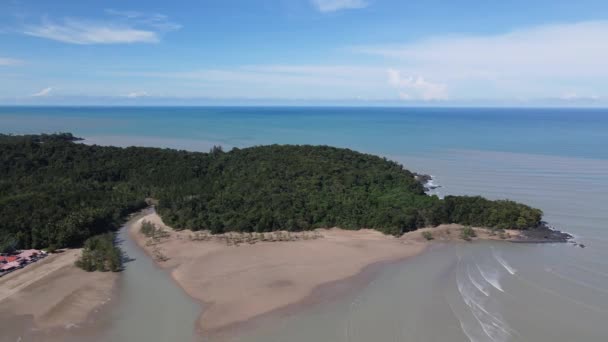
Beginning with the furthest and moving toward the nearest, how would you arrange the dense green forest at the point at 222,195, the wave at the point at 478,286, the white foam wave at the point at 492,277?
the dense green forest at the point at 222,195 < the white foam wave at the point at 492,277 < the wave at the point at 478,286

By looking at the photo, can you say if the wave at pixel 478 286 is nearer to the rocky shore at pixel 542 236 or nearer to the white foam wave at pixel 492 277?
the white foam wave at pixel 492 277

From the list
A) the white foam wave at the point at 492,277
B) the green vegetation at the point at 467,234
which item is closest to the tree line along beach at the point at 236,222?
the green vegetation at the point at 467,234

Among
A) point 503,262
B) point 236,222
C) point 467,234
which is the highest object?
point 467,234

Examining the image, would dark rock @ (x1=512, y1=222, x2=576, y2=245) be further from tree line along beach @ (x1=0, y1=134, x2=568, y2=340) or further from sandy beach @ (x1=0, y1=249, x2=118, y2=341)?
sandy beach @ (x1=0, y1=249, x2=118, y2=341)

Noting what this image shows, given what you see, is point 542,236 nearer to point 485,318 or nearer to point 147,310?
point 485,318

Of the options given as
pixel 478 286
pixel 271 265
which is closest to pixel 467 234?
pixel 478 286

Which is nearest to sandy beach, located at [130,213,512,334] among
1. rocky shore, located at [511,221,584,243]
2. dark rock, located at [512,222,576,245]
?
rocky shore, located at [511,221,584,243]
